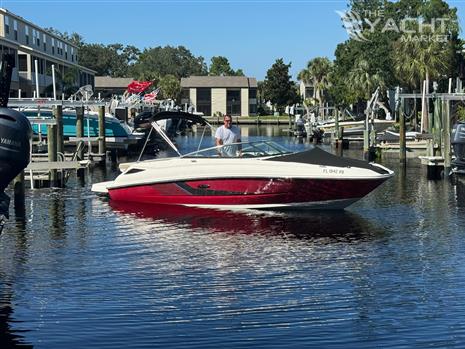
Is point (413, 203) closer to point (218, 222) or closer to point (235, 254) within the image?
point (218, 222)

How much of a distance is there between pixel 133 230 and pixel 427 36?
162 ft

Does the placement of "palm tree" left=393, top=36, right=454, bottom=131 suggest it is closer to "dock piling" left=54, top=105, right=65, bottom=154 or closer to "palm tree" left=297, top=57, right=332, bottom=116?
"dock piling" left=54, top=105, right=65, bottom=154

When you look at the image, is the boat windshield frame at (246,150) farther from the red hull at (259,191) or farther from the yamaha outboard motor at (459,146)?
the yamaha outboard motor at (459,146)

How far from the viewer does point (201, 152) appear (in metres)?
18.8

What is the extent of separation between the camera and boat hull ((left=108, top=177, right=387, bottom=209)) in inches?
696

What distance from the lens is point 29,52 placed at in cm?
6856

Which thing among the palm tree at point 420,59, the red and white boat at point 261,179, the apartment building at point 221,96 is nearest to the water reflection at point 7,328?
the red and white boat at point 261,179

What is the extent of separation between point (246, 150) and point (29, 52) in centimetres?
5382

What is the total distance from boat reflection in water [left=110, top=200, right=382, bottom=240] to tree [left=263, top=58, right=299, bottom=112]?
360 ft

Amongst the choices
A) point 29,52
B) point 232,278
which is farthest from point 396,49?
point 232,278

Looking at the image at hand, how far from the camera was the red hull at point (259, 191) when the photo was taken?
17.7 m

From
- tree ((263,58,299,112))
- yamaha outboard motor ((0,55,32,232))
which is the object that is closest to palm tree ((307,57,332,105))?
tree ((263,58,299,112))

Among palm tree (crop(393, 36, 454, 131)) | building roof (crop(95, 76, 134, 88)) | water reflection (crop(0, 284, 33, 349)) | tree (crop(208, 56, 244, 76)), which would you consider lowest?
water reflection (crop(0, 284, 33, 349))

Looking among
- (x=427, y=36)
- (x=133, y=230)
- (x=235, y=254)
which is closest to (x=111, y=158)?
(x=133, y=230)
